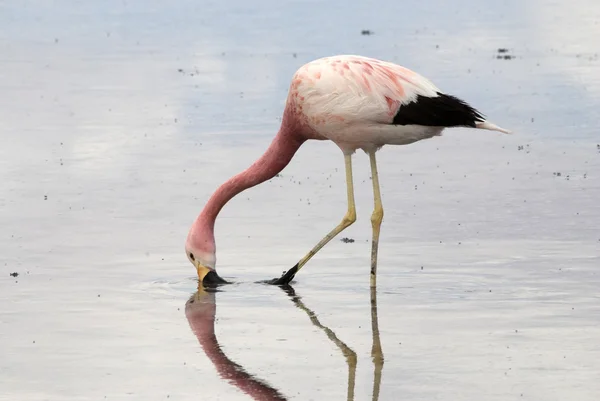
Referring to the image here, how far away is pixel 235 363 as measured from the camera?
8781 millimetres

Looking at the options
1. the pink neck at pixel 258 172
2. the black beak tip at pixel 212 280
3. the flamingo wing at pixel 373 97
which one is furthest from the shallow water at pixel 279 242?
the flamingo wing at pixel 373 97

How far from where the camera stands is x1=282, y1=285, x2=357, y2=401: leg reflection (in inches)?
325

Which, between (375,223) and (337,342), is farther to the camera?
(375,223)

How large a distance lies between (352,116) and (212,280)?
1.58 meters

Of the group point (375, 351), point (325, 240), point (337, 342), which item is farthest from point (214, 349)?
point (325, 240)

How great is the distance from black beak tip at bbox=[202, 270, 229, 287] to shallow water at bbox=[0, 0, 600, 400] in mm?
127

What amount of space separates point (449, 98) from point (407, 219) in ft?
8.09

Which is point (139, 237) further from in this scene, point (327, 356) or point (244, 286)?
point (327, 356)

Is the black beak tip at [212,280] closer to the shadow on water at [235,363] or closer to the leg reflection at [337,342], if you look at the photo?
the shadow on water at [235,363]

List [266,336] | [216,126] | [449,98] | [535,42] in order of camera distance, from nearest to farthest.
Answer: [266,336], [449,98], [216,126], [535,42]

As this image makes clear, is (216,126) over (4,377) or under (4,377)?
under

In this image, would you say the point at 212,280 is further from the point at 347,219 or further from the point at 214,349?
the point at 214,349

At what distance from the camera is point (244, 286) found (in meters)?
11.0

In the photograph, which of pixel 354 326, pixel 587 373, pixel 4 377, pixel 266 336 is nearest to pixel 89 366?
pixel 4 377
